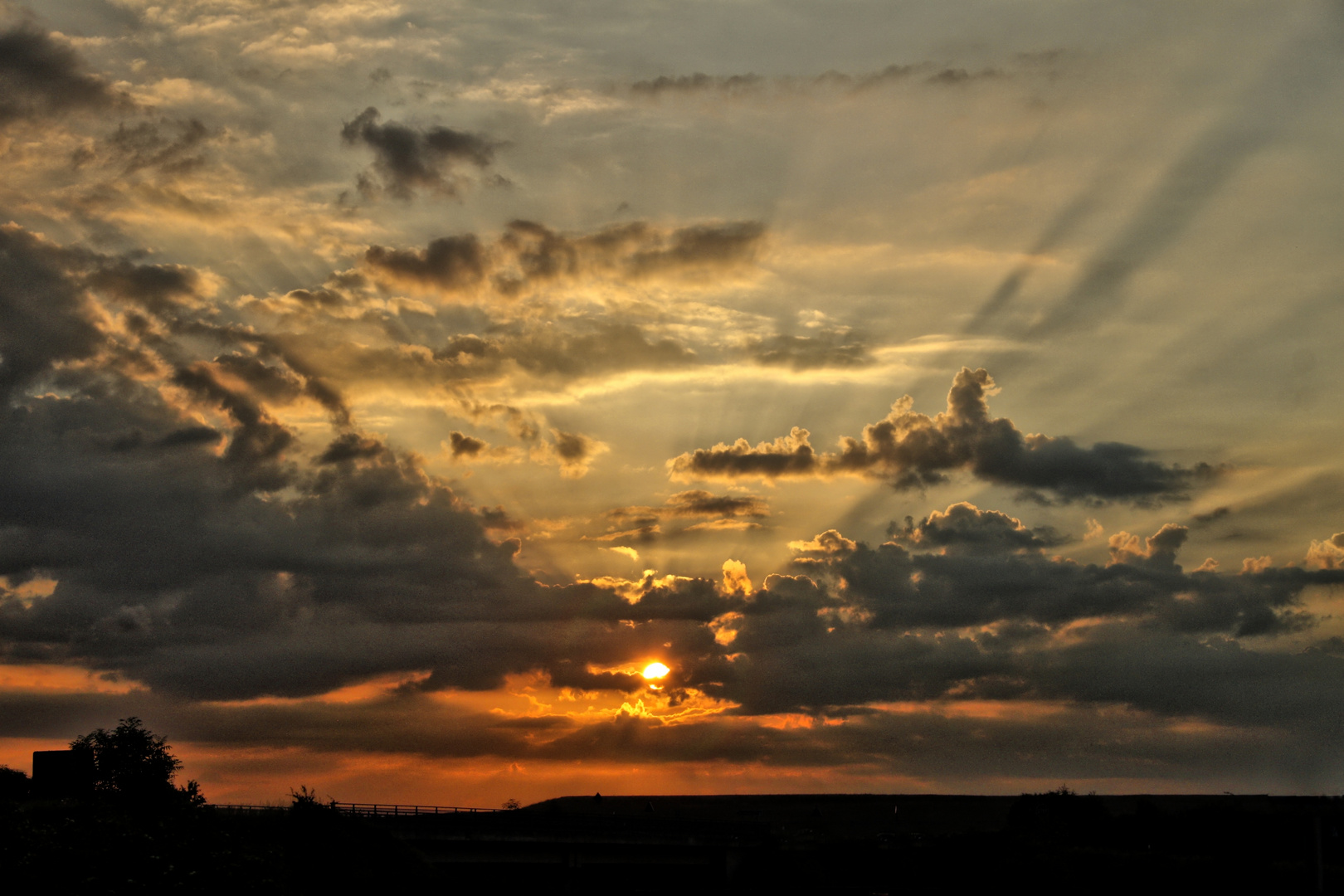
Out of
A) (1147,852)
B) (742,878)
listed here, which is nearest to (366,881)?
(742,878)

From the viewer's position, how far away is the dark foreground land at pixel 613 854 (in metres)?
88.9

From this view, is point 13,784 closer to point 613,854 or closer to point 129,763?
point 129,763

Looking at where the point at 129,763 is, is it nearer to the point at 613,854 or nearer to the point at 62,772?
the point at 62,772

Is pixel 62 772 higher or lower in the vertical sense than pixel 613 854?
higher

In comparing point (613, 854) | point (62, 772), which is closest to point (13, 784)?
point (62, 772)

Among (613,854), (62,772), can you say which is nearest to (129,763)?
(62,772)

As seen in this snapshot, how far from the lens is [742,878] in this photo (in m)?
154

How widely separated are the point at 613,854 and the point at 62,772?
63503mm

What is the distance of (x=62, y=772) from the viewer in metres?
133

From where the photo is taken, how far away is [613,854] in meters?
138

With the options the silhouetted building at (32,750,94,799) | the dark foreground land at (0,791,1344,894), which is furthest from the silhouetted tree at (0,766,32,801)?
the dark foreground land at (0,791,1344,894)

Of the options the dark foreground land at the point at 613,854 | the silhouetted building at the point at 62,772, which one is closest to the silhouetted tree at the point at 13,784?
the silhouetted building at the point at 62,772

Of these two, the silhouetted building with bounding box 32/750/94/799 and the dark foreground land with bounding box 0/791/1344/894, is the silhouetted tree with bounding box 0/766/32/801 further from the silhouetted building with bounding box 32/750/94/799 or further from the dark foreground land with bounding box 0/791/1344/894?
the dark foreground land with bounding box 0/791/1344/894

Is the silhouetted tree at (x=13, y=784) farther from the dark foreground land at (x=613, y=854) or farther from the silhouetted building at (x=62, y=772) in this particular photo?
the dark foreground land at (x=613, y=854)
